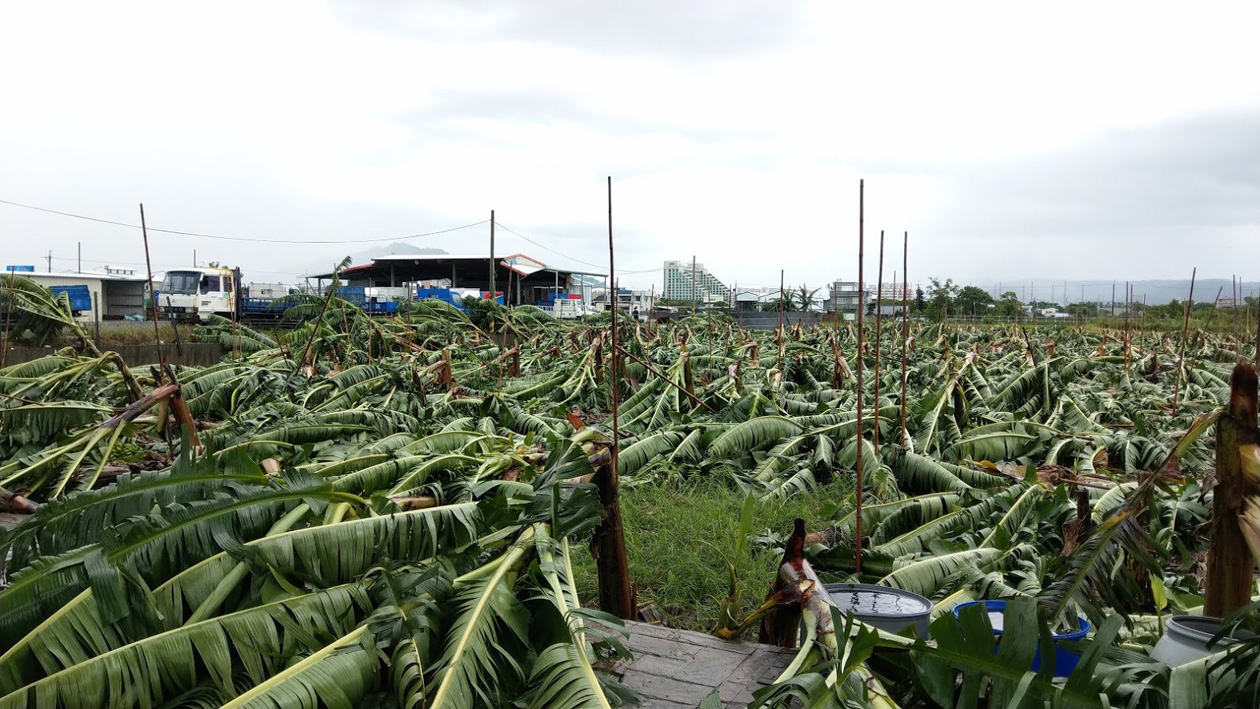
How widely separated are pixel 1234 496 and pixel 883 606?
1.20m

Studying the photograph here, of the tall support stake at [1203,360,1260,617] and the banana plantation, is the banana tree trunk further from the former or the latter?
the tall support stake at [1203,360,1260,617]

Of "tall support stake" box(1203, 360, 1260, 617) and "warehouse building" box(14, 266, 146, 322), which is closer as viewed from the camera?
"tall support stake" box(1203, 360, 1260, 617)

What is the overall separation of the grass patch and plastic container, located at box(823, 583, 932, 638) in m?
1.01

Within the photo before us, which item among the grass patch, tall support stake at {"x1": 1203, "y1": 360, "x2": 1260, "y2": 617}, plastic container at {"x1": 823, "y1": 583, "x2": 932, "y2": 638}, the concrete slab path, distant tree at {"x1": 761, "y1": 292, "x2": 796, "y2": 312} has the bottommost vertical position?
the grass patch

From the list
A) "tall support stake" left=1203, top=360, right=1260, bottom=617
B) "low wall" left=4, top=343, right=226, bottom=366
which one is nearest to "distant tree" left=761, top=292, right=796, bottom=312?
"low wall" left=4, top=343, right=226, bottom=366

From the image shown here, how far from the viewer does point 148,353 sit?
13.4 m

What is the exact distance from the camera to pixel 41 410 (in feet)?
18.8

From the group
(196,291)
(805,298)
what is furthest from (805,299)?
(196,291)

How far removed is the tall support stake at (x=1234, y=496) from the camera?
2207mm

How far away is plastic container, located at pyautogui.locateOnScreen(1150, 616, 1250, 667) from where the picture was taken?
2104 millimetres

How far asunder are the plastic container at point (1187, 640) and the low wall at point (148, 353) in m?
11.6

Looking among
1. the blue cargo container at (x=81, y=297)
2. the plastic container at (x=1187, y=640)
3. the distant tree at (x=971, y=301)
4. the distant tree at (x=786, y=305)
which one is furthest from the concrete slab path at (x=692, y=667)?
the distant tree at (x=971, y=301)

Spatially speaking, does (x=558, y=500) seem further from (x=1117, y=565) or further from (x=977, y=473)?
(x=977, y=473)

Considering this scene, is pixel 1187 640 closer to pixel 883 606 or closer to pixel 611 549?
pixel 883 606
